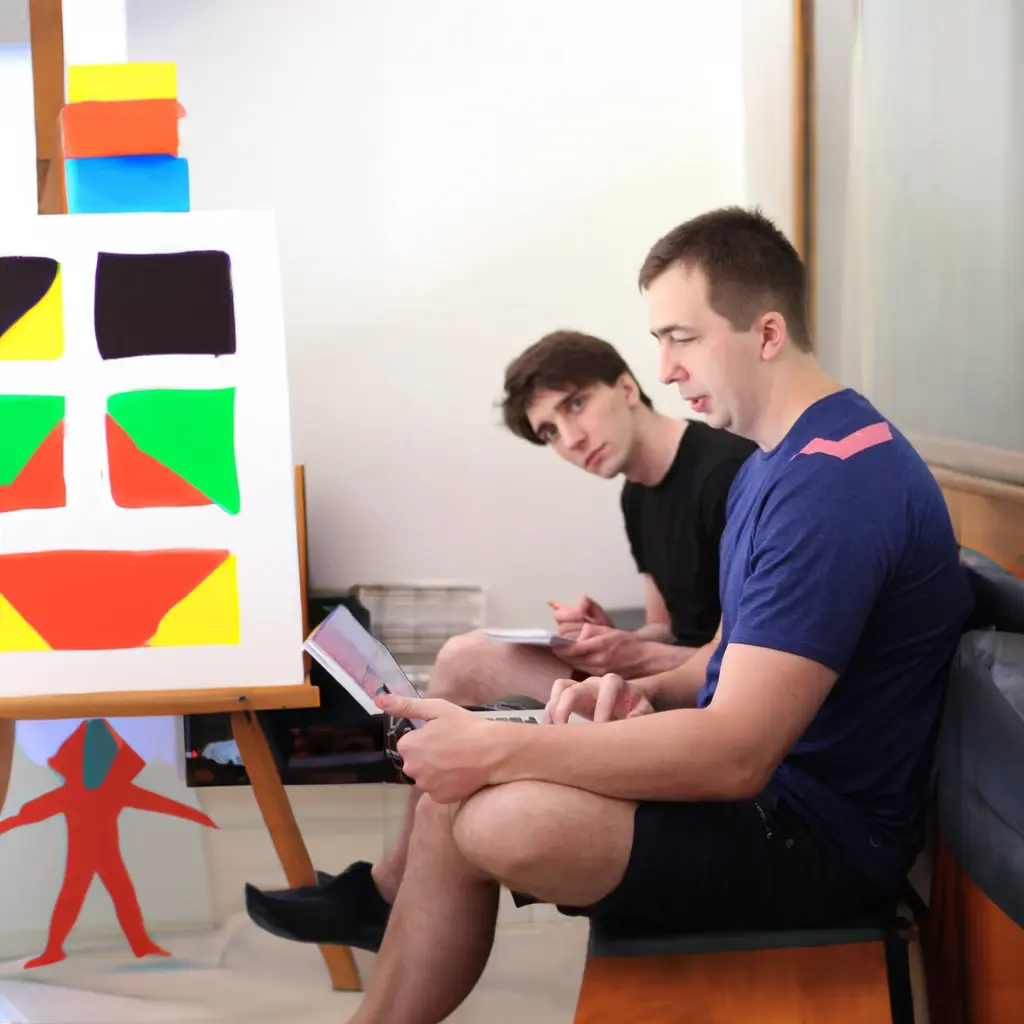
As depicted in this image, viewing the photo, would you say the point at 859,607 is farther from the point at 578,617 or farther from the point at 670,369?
the point at 578,617

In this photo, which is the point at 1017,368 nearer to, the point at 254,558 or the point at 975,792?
the point at 975,792

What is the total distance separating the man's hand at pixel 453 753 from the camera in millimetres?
1013

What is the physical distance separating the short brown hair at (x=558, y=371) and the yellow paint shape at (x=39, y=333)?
0.79 meters

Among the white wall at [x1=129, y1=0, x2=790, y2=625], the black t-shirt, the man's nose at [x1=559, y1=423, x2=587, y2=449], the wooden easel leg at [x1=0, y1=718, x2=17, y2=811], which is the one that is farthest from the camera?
the white wall at [x1=129, y1=0, x2=790, y2=625]

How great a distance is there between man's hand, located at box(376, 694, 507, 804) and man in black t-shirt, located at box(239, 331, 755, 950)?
1.61 ft

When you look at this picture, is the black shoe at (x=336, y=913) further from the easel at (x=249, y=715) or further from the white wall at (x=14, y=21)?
the white wall at (x=14, y=21)

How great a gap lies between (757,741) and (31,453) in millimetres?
1166

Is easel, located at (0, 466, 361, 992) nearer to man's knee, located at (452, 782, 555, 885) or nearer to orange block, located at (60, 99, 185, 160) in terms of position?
man's knee, located at (452, 782, 555, 885)

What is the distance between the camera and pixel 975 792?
95 centimetres

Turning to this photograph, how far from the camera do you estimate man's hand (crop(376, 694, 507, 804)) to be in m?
1.01

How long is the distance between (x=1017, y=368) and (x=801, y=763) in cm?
50

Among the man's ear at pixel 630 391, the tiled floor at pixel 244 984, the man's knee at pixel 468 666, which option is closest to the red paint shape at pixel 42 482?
the man's knee at pixel 468 666

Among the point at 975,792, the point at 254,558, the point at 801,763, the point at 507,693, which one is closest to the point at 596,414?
the point at 507,693

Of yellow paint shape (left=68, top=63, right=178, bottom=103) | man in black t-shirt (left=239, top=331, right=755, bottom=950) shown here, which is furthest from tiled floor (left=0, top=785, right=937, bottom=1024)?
yellow paint shape (left=68, top=63, right=178, bottom=103)
